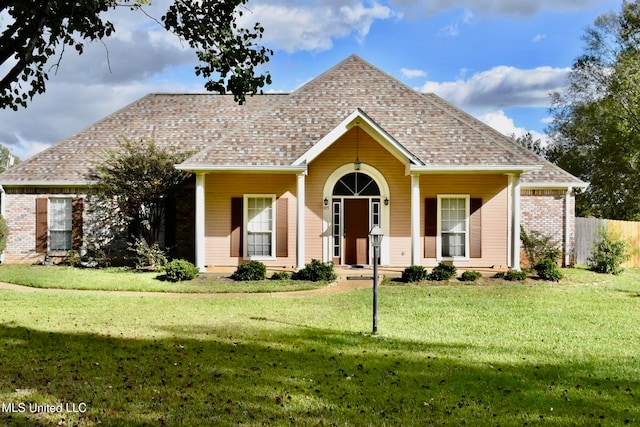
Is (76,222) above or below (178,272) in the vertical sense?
above

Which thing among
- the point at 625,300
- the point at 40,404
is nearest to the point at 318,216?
the point at 625,300

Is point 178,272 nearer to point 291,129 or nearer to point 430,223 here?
point 291,129

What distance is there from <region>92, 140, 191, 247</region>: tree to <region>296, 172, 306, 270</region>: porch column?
14.7 feet

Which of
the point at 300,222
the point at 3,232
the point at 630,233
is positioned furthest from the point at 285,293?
the point at 630,233

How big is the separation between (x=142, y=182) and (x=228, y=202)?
2.94 m

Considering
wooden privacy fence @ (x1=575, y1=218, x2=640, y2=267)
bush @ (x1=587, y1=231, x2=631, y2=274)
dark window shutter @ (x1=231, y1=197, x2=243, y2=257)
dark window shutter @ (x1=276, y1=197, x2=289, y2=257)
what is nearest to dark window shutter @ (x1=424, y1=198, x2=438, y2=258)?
dark window shutter @ (x1=276, y1=197, x2=289, y2=257)

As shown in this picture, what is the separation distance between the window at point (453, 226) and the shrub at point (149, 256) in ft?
30.3

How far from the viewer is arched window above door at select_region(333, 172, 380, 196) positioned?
60.1 ft

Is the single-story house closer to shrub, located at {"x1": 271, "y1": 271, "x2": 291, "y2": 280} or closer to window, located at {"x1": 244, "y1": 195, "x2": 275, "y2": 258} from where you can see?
window, located at {"x1": 244, "y1": 195, "x2": 275, "y2": 258}

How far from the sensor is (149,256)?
1806cm

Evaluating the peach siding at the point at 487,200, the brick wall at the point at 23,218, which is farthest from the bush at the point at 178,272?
the peach siding at the point at 487,200

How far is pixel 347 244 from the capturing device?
18.5m

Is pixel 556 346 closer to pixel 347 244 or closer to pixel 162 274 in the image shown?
pixel 347 244

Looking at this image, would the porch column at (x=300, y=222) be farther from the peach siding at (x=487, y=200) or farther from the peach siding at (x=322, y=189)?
the peach siding at (x=487, y=200)
